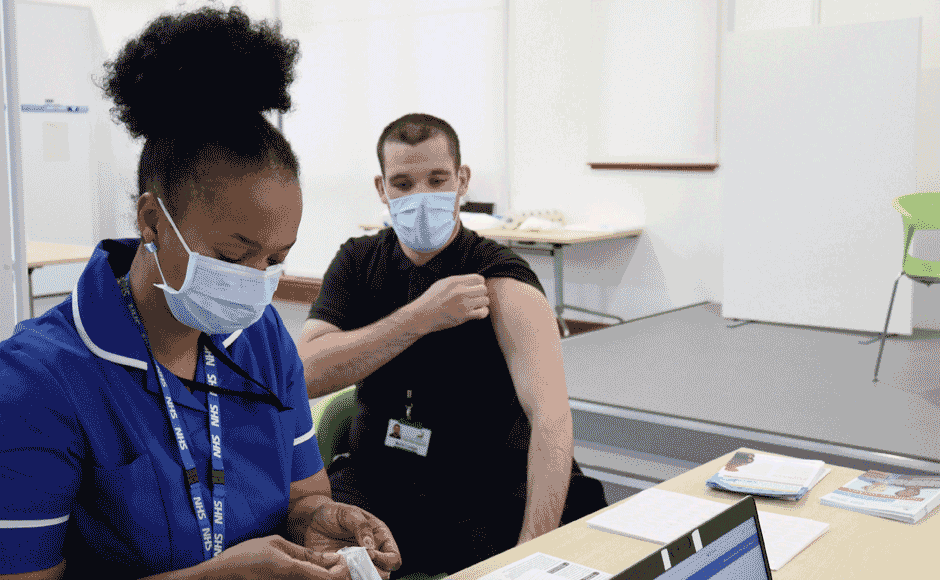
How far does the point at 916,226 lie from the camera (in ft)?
12.8

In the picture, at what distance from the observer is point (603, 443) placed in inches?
135

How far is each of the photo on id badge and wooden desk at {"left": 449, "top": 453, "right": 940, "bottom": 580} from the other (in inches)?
20.0

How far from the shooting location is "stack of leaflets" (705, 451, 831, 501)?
148 centimetres

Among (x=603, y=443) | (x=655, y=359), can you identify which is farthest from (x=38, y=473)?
(x=655, y=359)

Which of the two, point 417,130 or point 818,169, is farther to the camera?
point 818,169

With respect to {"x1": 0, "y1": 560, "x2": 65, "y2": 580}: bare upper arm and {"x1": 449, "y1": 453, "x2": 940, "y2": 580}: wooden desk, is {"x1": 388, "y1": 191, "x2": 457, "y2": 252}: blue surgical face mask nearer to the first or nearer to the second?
{"x1": 449, "y1": 453, "x2": 940, "y2": 580}: wooden desk

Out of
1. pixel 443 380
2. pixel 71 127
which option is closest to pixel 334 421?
pixel 443 380

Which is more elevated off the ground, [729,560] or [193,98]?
[193,98]

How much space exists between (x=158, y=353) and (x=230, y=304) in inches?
4.4

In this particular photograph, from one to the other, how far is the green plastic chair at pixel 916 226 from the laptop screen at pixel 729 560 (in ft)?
10.3

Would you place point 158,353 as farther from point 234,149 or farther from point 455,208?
point 455,208

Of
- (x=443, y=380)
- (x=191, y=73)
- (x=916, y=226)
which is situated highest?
(x=191, y=73)

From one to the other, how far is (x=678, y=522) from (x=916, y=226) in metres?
3.13

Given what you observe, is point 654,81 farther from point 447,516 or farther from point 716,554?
point 716,554
